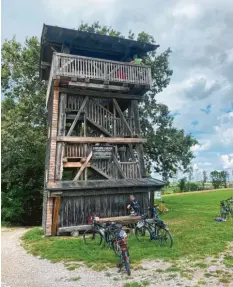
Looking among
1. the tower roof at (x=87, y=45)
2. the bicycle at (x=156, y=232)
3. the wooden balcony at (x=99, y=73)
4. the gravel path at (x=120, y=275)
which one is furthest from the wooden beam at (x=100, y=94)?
the gravel path at (x=120, y=275)

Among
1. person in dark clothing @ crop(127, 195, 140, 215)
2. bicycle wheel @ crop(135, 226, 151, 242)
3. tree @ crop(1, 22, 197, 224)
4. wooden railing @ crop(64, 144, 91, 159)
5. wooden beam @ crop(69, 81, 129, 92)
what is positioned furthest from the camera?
tree @ crop(1, 22, 197, 224)

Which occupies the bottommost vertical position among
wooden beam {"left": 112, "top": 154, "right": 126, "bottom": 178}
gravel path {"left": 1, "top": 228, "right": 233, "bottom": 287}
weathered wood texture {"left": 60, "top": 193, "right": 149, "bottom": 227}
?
gravel path {"left": 1, "top": 228, "right": 233, "bottom": 287}

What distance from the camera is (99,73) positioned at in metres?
15.6

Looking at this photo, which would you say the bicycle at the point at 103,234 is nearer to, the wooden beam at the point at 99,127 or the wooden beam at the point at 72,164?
→ the wooden beam at the point at 72,164

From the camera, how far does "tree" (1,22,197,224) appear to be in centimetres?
2164

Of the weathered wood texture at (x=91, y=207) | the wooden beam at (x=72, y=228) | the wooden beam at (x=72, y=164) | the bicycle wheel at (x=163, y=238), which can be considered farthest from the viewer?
the wooden beam at (x=72, y=164)

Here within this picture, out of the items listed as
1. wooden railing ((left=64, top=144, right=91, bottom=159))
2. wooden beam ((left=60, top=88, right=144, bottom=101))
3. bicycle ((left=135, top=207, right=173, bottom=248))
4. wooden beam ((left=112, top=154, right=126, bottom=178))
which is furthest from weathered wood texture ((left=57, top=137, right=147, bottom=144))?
bicycle ((left=135, top=207, right=173, bottom=248))

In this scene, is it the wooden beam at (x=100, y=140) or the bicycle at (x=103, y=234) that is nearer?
the bicycle at (x=103, y=234)

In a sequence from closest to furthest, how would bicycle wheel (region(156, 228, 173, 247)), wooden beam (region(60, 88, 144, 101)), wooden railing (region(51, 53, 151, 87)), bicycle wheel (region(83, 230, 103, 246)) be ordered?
bicycle wheel (region(156, 228, 173, 247)), bicycle wheel (region(83, 230, 103, 246)), wooden railing (region(51, 53, 151, 87)), wooden beam (region(60, 88, 144, 101))

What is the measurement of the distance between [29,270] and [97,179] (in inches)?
324

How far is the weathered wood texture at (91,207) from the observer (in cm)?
1435

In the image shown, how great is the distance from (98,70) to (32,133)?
9757 millimetres

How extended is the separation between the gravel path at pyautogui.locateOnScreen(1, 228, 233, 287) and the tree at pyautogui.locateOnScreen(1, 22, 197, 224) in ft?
42.9

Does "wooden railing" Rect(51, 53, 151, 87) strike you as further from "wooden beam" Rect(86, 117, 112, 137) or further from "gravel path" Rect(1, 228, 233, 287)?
"gravel path" Rect(1, 228, 233, 287)
